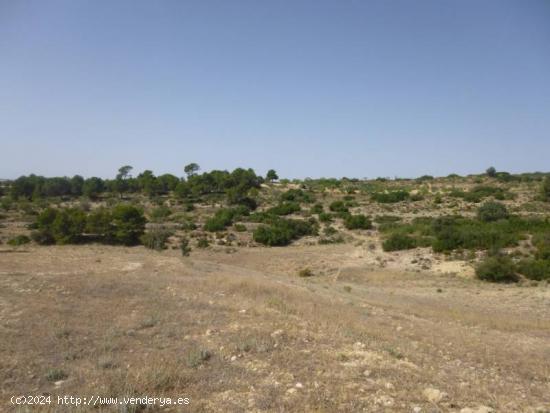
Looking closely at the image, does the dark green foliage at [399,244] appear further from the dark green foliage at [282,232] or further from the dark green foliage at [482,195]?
the dark green foliage at [482,195]

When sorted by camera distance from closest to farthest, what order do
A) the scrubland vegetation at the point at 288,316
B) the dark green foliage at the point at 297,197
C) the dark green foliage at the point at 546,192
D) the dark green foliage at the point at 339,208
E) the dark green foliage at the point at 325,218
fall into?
1. the scrubland vegetation at the point at 288,316
2. the dark green foliage at the point at 325,218
3. the dark green foliage at the point at 339,208
4. the dark green foliage at the point at 546,192
5. the dark green foliage at the point at 297,197

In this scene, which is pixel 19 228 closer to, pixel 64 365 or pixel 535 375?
pixel 64 365

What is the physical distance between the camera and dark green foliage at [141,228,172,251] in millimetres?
30453

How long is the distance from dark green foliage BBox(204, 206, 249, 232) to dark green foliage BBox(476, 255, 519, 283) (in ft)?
73.6

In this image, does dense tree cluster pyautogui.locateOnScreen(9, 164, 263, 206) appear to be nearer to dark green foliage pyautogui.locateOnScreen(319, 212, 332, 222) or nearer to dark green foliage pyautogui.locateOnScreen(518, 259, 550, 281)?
dark green foliage pyautogui.locateOnScreen(319, 212, 332, 222)

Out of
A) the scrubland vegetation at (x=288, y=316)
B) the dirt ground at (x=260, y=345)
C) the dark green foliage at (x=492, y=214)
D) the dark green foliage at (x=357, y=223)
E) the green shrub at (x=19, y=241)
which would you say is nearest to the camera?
the dirt ground at (x=260, y=345)

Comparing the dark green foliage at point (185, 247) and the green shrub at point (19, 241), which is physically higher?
the green shrub at point (19, 241)

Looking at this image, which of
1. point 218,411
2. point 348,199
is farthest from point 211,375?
point 348,199

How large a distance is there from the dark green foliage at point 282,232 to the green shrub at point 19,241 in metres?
17.2

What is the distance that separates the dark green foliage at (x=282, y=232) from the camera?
32.7 metres

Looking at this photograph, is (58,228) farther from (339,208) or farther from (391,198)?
(391,198)

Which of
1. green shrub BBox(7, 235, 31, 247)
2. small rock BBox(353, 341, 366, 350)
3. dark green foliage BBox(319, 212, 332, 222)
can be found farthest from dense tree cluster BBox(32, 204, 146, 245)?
small rock BBox(353, 341, 366, 350)

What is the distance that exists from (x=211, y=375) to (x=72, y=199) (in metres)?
61.2

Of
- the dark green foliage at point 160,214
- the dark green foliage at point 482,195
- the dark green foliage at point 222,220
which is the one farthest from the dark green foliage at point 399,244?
the dark green foliage at point 482,195
